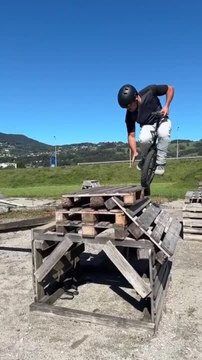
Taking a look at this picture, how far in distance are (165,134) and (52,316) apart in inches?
131

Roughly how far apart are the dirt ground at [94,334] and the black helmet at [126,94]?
317 cm

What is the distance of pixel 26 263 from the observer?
8.63 metres

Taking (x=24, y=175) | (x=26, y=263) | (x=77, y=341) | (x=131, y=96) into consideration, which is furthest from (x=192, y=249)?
(x=24, y=175)

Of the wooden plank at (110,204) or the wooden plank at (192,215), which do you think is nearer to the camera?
the wooden plank at (110,204)

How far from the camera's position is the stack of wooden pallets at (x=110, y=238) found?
5.11 metres

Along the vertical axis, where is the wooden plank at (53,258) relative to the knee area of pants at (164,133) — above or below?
below

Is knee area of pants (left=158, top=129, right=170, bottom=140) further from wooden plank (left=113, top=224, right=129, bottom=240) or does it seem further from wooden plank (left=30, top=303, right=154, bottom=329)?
wooden plank (left=30, top=303, right=154, bottom=329)

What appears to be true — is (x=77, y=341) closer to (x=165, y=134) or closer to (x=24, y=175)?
(x=165, y=134)

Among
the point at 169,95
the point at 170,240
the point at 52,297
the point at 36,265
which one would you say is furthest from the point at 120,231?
the point at 169,95

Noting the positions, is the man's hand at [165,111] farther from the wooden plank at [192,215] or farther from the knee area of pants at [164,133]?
the wooden plank at [192,215]

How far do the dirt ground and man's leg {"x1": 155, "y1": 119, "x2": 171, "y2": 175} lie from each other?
2.17 meters

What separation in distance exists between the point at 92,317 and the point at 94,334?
1.08 ft

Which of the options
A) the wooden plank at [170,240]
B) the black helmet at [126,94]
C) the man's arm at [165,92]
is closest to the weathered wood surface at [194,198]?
the wooden plank at [170,240]

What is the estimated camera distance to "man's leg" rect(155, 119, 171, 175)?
6.62 metres
